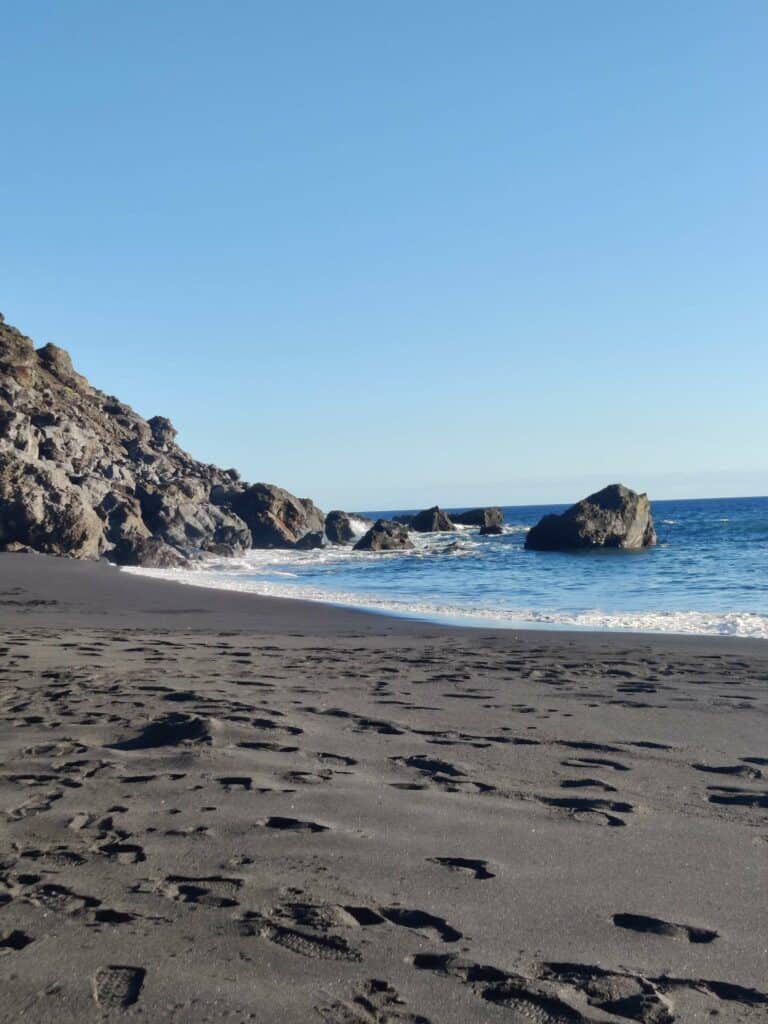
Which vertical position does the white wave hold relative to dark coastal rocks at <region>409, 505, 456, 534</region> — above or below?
below

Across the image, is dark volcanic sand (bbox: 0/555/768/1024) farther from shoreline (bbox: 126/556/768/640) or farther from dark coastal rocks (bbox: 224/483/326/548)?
dark coastal rocks (bbox: 224/483/326/548)

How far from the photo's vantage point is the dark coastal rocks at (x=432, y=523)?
204 feet

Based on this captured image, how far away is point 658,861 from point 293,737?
105 inches

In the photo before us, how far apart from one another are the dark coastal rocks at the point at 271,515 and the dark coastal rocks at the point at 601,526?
12.6 meters

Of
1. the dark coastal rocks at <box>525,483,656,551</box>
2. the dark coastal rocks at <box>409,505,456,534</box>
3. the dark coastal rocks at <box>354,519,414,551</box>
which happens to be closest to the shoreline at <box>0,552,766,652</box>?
the dark coastal rocks at <box>354,519,414,551</box>

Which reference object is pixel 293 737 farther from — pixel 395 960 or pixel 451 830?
pixel 395 960

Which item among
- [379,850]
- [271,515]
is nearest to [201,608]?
[379,850]

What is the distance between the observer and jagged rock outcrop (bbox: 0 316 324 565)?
2675cm

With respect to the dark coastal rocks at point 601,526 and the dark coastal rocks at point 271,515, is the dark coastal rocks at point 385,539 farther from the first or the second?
the dark coastal rocks at point 601,526

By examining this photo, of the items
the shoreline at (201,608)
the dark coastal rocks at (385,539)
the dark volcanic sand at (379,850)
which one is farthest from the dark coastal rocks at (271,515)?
the dark volcanic sand at (379,850)

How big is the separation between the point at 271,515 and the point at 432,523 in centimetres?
1863

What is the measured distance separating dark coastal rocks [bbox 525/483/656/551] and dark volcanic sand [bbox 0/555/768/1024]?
33166 millimetres

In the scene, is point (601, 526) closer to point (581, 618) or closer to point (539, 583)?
point (539, 583)

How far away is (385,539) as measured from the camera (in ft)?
144
